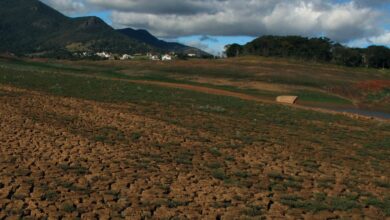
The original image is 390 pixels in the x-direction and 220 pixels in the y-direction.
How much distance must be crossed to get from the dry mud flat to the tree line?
123405 mm

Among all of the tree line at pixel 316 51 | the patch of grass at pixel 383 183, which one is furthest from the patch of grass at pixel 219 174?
the tree line at pixel 316 51

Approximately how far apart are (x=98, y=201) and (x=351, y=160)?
10821 millimetres

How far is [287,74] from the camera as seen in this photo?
280 ft

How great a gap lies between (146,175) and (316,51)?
143m

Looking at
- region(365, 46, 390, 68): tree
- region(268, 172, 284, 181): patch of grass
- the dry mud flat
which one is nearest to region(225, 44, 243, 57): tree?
region(365, 46, 390, 68): tree

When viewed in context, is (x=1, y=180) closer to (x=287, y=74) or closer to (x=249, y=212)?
(x=249, y=212)

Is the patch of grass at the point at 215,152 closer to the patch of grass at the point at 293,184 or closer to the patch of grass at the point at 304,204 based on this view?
the patch of grass at the point at 293,184

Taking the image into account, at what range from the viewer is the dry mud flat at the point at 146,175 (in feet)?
33.5

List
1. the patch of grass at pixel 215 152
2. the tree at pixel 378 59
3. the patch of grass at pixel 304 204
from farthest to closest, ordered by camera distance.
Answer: the tree at pixel 378 59 → the patch of grass at pixel 215 152 → the patch of grass at pixel 304 204

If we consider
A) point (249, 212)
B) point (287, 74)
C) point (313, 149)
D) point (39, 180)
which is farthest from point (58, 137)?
point (287, 74)

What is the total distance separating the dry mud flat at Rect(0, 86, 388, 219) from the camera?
10211 millimetres

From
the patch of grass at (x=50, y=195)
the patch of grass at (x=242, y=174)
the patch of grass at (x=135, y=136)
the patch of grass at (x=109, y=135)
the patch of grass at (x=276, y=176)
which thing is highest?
the patch of grass at (x=50, y=195)

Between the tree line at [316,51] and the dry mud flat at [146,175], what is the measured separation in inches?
4858

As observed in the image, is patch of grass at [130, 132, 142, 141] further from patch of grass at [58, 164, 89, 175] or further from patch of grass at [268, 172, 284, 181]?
patch of grass at [268, 172, 284, 181]
